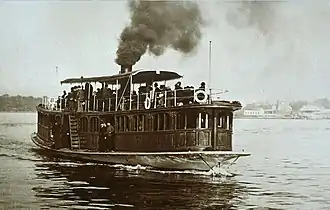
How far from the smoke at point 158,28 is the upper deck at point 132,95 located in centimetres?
12

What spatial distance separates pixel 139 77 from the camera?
3102 millimetres

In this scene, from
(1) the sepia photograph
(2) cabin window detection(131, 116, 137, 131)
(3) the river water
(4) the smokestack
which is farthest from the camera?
(2) cabin window detection(131, 116, 137, 131)

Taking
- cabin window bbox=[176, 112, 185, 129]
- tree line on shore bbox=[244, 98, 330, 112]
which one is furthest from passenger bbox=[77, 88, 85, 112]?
tree line on shore bbox=[244, 98, 330, 112]

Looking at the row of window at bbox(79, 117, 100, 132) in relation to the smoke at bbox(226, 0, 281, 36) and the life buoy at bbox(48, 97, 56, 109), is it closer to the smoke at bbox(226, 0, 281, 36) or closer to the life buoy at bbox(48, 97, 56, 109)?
the life buoy at bbox(48, 97, 56, 109)

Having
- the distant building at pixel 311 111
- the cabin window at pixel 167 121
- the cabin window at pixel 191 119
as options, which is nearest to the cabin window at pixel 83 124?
the cabin window at pixel 167 121

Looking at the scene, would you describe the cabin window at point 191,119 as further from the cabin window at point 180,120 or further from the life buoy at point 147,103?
the life buoy at point 147,103

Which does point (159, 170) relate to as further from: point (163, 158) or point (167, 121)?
point (167, 121)

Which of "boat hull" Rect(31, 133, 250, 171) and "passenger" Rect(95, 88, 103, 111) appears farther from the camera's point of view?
"passenger" Rect(95, 88, 103, 111)

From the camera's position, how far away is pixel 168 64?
3.08 meters

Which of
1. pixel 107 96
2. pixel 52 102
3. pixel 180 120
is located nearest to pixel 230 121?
pixel 180 120

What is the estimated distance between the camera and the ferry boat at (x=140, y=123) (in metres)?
2.99

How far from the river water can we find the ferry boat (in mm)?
69

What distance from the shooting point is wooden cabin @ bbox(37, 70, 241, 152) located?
2996 millimetres

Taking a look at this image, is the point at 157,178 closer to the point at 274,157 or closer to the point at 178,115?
the point at 178,115
